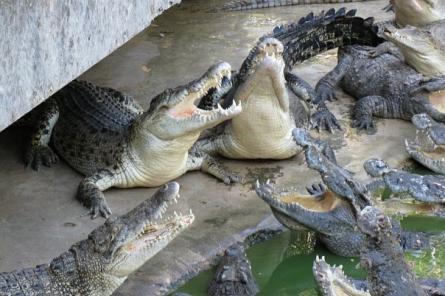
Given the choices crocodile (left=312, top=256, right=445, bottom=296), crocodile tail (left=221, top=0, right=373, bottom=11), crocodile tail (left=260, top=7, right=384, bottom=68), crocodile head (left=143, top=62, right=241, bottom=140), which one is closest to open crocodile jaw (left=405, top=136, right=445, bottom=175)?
crocodile head (left=143, top=62, right=241, bottom=140)

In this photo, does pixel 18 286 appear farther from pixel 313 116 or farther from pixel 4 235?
pixel 313 116

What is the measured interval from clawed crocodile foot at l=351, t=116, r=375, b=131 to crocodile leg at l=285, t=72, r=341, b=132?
0.14m

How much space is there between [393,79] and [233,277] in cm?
326

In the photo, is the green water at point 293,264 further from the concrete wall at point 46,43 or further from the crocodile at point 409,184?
the concrete wall at point 46,43

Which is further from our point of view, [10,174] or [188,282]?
[10,174]

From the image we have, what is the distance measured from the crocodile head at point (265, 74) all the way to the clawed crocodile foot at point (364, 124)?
0.90m

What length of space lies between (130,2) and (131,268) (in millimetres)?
1756

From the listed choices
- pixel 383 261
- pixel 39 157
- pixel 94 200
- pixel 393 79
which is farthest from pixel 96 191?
pixel 393 79

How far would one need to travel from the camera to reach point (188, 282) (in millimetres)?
5270

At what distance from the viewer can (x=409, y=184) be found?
583 centimetres

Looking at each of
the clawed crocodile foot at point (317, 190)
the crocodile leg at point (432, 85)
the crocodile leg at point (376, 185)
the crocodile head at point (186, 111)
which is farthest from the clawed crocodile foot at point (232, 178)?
the crocodile leg at point (432, 85)

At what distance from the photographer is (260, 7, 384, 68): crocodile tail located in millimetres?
8086

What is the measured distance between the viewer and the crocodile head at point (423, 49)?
7.79 m

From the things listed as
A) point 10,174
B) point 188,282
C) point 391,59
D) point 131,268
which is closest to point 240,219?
point 188,282
